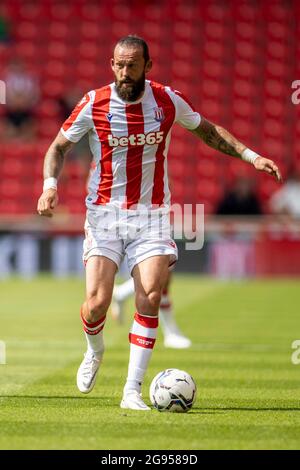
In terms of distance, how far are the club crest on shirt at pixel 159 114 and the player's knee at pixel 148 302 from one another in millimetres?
1112

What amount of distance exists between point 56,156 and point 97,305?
0.98 metres

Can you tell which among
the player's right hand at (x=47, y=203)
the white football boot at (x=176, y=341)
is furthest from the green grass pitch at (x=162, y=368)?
the player's right hand at (x=47, y=203)

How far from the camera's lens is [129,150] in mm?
7094

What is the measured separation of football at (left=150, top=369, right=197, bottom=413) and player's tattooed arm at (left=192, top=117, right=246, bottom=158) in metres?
1.55

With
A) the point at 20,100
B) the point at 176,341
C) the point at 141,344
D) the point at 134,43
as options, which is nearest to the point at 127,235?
the point at 141,344

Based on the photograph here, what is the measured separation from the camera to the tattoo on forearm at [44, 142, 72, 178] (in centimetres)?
706

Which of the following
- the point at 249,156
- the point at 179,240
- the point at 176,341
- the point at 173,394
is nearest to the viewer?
the point at 173,394

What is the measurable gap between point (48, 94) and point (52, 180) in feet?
58.2

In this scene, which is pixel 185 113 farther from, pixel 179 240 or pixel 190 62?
pixel 190 62

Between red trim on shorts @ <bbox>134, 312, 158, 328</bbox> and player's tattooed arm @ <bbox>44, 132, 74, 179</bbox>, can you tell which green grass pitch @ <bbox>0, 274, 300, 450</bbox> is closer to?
red trim on shorts @ <bbox>134, 312, 158, 328</bbox>

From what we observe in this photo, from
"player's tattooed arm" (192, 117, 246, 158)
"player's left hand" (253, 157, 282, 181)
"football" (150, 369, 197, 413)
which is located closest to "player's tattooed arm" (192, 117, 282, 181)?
"player's tattooed arm" (192, 117, 246, 158)

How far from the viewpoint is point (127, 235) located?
23.2ft

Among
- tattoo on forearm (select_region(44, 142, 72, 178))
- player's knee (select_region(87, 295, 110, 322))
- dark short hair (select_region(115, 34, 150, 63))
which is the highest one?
dark short hair (select_region(115, 34, 150, 63))
